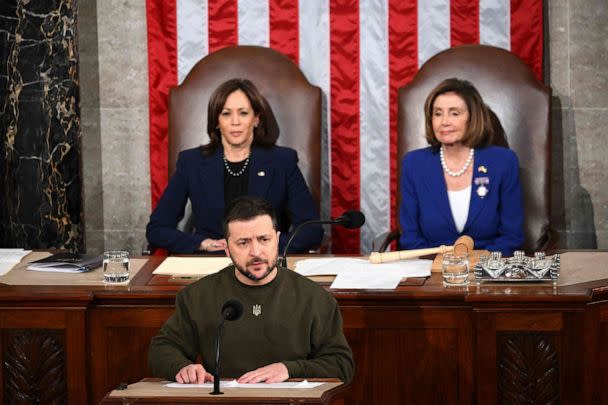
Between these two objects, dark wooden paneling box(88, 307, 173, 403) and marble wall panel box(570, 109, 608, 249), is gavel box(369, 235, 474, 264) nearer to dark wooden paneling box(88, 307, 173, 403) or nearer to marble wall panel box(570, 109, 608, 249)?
dark wooden paneling box(88, 307, 173, 403)

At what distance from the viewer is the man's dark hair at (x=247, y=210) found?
372 cm

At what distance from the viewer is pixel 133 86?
6.43 meters

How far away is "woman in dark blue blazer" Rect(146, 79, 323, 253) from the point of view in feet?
18.9

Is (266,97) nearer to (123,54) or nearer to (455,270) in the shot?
(123,54)

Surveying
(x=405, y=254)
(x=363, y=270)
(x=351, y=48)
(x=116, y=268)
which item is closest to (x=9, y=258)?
(x=116, y=268)

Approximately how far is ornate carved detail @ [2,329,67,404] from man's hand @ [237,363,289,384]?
1.15 meters

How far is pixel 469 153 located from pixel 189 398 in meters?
2.79

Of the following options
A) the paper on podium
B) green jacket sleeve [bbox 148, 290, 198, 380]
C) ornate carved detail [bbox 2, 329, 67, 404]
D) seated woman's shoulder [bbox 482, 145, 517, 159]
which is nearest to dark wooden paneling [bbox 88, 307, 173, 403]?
ornate carved detail [bbox 2, 329, 67, 404]

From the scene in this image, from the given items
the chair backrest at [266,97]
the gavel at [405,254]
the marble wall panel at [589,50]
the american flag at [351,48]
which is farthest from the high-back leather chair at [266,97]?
the marble wall panel at [589,50]

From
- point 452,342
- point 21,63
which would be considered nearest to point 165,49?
point 21,63

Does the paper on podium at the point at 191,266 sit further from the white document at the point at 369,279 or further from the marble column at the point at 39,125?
the marble column at the point at 39,125

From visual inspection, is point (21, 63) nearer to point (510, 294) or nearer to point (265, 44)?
point (265, 44)

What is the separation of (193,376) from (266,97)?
274 cm

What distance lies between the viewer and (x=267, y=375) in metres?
3.45
